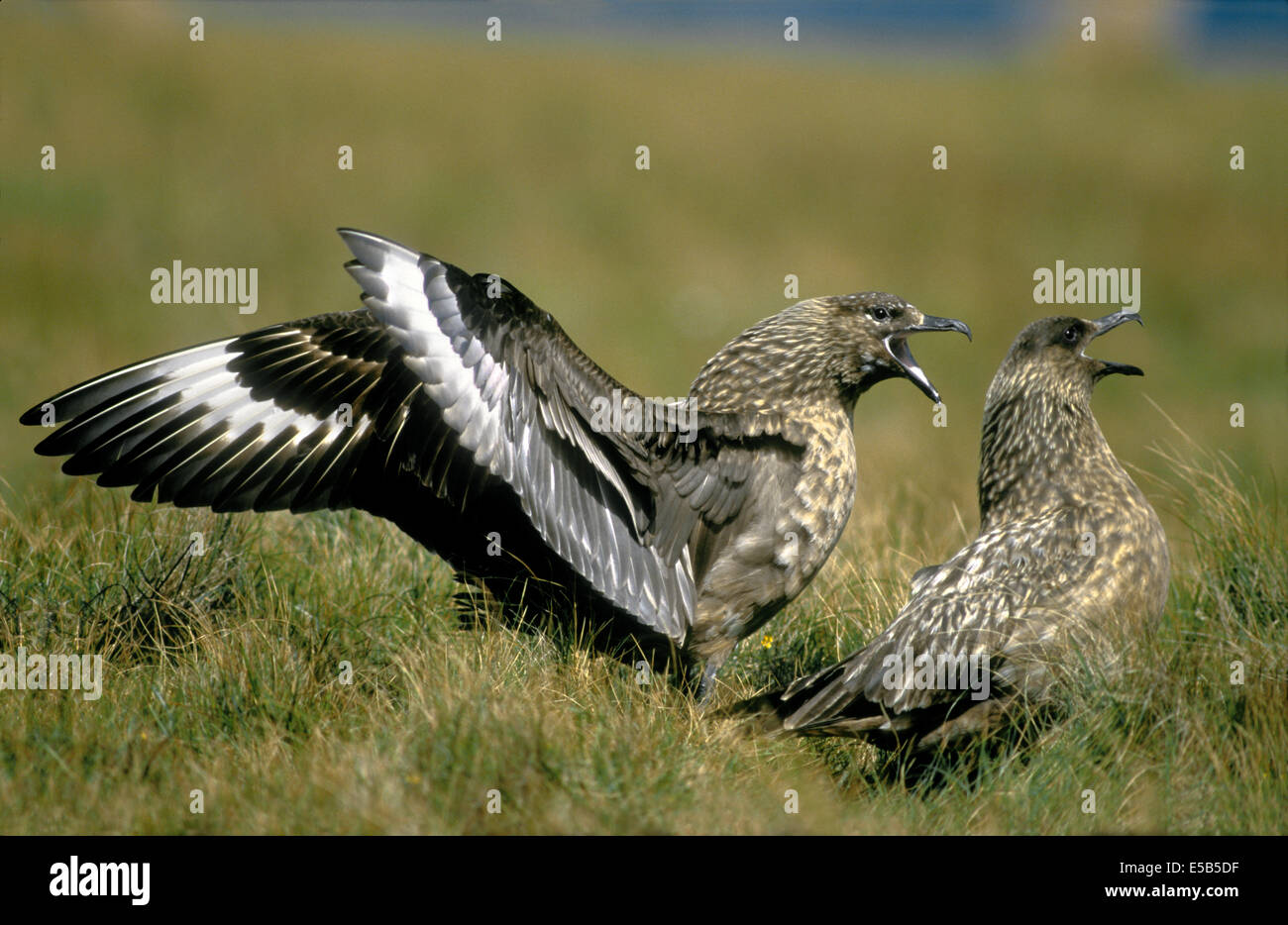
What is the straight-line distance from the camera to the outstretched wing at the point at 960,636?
3695 mm

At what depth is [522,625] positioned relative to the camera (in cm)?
410

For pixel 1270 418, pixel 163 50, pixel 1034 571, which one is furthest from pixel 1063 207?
pixel 1034 571

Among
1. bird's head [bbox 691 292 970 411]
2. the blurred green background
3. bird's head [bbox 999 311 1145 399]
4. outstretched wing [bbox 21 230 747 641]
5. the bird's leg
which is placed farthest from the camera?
the blurred green background

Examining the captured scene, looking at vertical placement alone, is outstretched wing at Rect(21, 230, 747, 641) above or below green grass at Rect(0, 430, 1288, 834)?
above

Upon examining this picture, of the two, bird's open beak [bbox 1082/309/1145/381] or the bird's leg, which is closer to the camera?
the bird's leg

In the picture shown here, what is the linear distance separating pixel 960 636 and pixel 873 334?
1.09m

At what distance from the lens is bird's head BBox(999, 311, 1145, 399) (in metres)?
4.35

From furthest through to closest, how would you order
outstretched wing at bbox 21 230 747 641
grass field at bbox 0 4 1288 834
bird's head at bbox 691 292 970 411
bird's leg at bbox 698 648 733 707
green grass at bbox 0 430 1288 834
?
bird's head at bbox 691 292 970 411 < bird's leg at bbox 698 648 733 707 < outstretched wing at bbox 21 230 747 641 < grass field at bbox 0 4 1288 834 < green grass at bbox 0 430 1288 834

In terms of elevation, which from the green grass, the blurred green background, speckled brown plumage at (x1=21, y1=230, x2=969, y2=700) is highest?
the blurred green background

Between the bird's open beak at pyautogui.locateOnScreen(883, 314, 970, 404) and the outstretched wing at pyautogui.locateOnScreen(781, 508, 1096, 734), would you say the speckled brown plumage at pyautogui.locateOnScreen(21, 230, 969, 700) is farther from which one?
the outstretched wing at pyautogui.locateOnScreen(781, 508, 1096, 734)

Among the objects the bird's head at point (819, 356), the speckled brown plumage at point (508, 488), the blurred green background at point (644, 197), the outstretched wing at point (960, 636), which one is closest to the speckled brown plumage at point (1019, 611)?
the outstretched wing at point (960, 636)

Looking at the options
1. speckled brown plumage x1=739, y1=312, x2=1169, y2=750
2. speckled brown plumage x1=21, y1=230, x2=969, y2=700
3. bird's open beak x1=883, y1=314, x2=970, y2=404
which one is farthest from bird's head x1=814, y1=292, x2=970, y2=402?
speckled brown plumage x1=739, y1=312, x2=1169, y2=750
